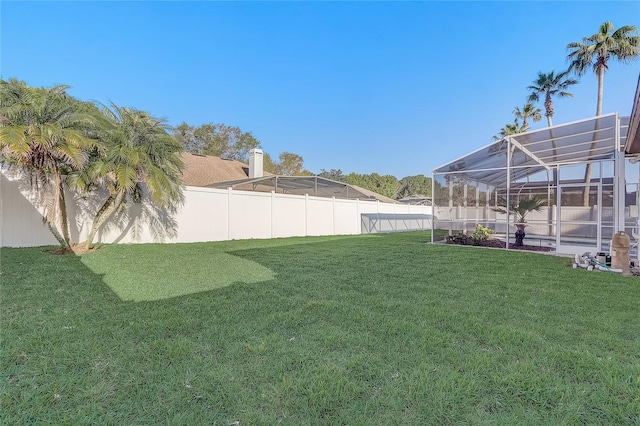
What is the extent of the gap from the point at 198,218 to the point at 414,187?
184 feet

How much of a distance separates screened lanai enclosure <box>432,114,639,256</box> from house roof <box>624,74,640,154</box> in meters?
0.48

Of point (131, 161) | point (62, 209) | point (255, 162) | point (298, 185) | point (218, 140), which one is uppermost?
point (218, 140)

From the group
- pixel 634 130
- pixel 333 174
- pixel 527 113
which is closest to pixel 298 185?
pixel 634 130

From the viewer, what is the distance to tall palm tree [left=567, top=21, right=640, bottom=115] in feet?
47.5

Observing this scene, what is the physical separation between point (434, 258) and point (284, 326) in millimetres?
5376

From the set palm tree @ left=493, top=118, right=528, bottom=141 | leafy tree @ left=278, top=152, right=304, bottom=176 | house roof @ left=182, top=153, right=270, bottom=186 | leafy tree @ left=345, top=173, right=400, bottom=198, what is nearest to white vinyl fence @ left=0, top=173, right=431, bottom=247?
house roof @ left=182, top=153, right=270, bottom=186

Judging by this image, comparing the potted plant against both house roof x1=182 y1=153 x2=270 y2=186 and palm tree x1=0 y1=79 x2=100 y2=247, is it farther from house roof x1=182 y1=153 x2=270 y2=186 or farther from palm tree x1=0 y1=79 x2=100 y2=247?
house roof x1=182 y1=153 x2=270 y2=186

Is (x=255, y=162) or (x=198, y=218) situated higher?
(x=255, y=162)

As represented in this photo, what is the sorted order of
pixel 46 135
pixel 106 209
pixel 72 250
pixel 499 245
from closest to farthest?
1. pixel 46 135
2. pixel 72 250
3. pixel 106 209
4. pixel 499 245

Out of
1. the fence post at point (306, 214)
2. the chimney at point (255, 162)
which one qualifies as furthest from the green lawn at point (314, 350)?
the chimney at point (255, 162)

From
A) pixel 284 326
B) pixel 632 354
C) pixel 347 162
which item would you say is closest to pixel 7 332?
pixel 284 326

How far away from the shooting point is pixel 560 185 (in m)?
8.30

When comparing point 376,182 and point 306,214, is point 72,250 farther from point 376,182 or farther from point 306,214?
point 376,182

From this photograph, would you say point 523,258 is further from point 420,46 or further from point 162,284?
point 420,46
